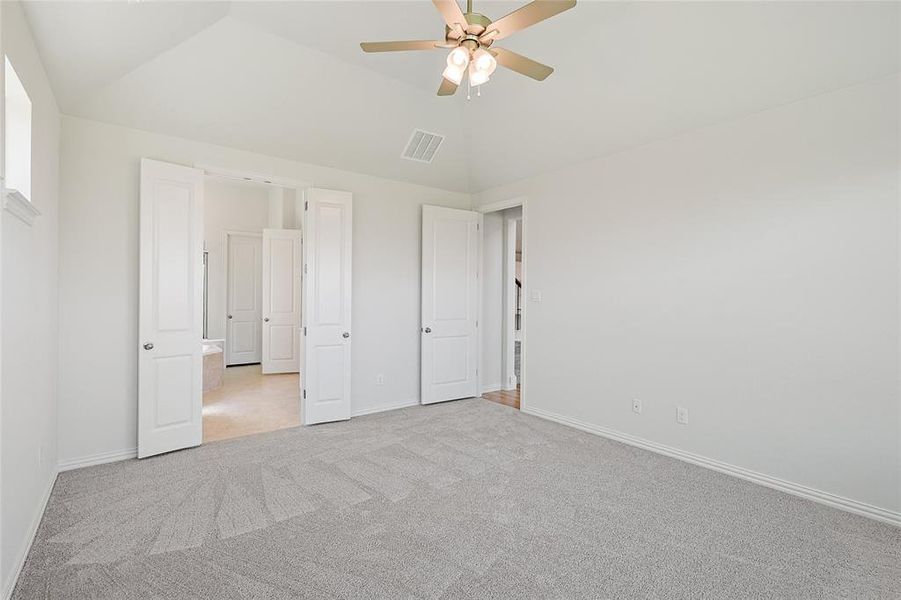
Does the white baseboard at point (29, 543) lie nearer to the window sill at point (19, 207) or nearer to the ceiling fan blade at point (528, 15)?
the window sill at point (19, 207)

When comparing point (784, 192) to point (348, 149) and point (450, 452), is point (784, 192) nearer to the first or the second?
point (450, 452)

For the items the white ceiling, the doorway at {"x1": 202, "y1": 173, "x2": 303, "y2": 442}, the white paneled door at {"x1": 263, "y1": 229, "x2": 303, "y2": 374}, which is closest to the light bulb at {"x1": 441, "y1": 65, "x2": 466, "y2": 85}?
the white ceiling

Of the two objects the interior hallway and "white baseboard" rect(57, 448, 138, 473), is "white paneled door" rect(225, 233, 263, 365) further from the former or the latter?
"white baseboard" rect(57, 448, 138, 473)

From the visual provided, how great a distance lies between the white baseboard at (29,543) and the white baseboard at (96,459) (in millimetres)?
180

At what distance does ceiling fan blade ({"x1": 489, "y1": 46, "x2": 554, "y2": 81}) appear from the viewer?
6.96ft

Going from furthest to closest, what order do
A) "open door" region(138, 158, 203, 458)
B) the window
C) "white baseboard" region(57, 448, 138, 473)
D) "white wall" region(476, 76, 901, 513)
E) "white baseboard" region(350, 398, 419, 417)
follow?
"white baseboard" region(350, 398, 419, 417) → "open door" region(138, 158, 203, 458) → "white baseboard" region(57, 448, 138, 473) → "white wall" region(476, 76, 901, 513) → the window

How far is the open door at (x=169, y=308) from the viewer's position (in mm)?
3252

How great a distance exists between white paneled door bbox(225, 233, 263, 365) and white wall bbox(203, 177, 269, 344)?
0.12 m

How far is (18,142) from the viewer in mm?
2203

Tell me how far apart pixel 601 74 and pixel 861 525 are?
3.36 meters

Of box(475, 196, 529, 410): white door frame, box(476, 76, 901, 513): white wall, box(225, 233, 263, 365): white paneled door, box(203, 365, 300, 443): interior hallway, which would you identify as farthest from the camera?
box(225, 233, 263, 365): white paneled door

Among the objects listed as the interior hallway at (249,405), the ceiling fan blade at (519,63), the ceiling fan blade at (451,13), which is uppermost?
the ceiling fan blade at (451,13)

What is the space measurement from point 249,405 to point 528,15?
4.75 meters

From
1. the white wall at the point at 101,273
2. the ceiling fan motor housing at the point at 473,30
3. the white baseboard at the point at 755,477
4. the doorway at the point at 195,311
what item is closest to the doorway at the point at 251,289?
the doorway at the point at 195,311
